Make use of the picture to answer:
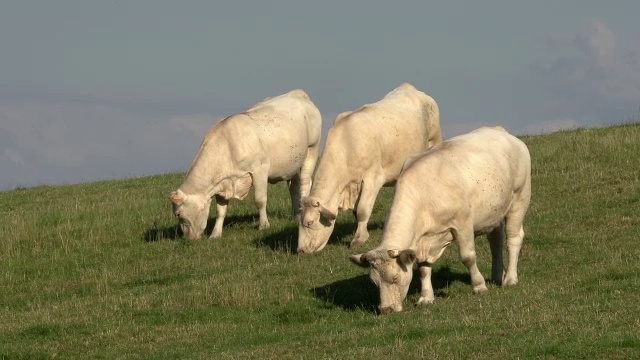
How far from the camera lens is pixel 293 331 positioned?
52.9 feet

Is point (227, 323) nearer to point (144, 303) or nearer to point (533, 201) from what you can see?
point (144, 303)

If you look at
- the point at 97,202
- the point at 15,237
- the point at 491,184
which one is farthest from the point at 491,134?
the point at 97,202

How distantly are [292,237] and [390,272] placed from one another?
727 cm

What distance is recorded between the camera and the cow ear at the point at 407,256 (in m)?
16.4

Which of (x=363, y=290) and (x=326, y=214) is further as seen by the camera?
(x=326, y=214)

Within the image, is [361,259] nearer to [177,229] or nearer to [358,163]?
[358,163]

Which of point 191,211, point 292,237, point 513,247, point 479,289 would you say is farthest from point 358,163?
point 479,289

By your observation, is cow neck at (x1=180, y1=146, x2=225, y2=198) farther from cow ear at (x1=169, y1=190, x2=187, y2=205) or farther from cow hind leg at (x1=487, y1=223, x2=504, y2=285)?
cow hind leg at (x1=487, y1=223, x2=504, y2=285)

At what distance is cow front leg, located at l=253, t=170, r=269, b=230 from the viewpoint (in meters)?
24.7

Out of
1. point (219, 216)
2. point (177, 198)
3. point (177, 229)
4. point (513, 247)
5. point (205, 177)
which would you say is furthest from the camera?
point (177, 229)

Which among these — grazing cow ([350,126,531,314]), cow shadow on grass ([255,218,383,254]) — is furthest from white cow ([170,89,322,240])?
grazing cow ([350,126,531,314])

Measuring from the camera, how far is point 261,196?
2473 centimetres

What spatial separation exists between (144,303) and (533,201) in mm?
9738

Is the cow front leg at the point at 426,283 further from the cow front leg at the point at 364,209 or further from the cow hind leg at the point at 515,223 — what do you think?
the cow front leg at the point at 364,209
